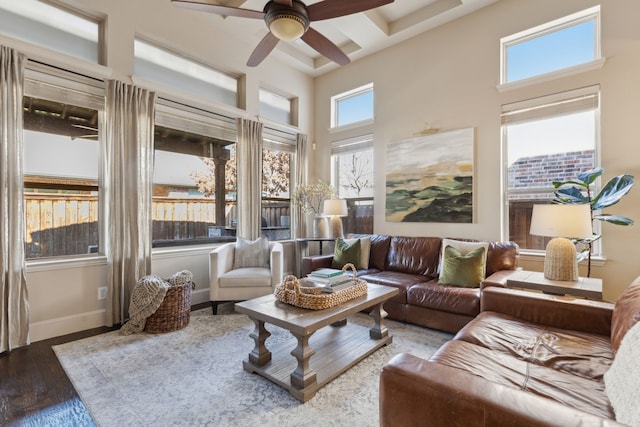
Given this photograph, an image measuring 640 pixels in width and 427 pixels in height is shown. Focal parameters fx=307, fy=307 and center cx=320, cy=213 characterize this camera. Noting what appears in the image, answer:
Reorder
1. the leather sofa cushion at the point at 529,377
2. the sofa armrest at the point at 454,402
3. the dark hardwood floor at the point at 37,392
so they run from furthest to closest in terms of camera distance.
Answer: the dark hardwood floor at the point at 37,392 < the leather sofa cushion at the point at 529,377 < the sofa armrest at the point at 454,402

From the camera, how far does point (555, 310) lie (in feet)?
6.55

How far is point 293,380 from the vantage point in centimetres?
196

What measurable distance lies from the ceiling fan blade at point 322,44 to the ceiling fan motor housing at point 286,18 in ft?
0.70

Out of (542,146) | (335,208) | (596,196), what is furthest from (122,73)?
(596,196)

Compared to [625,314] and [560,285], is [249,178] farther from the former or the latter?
[625,314]

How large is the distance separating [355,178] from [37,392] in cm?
427

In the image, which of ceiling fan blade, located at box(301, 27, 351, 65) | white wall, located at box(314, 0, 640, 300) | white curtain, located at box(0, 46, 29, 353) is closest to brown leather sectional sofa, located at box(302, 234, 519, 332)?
white wall, located at box(314, 0, 640, 300)

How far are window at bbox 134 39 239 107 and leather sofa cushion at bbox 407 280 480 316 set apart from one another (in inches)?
138

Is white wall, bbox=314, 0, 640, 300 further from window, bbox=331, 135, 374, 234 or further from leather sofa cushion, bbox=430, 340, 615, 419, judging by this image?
leather sofa cushion, bbox=430, 340, 615, 419

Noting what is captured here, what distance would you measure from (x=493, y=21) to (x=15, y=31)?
4944mm

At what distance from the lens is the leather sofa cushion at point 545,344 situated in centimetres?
151

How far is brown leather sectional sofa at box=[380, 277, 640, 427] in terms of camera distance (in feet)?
3.10

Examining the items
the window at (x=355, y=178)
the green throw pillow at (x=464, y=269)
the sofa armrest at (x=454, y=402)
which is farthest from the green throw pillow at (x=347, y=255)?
the sofa armrest at (x=454, y=402)

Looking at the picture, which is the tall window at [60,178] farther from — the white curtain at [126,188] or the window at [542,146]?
the window at [542,146]
